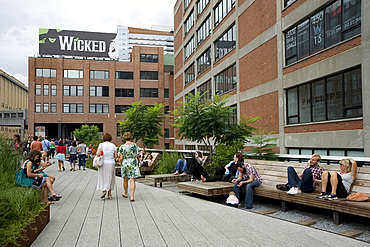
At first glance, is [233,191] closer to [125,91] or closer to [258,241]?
[258,241]

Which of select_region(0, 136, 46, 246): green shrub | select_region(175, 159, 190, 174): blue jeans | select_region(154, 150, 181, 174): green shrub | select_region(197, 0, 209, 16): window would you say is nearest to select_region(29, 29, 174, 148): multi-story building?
select_region(197, 0, 209, 16): window

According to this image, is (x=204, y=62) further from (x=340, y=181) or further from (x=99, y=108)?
(x=99, y=108)

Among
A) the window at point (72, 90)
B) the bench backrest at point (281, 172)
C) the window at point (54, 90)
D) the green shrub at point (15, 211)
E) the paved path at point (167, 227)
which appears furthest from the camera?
the window at point (72, 90)

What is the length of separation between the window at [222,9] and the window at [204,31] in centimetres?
214

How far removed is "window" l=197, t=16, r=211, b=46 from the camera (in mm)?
33656

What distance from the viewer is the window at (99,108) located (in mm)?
60531

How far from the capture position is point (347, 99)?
14.5 meters

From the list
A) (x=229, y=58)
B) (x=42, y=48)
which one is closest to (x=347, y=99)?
(x=229, y=58)

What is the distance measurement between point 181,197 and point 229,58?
2021 centimetres

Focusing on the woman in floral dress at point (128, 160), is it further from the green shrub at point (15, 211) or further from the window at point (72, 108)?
the window at point (72, 108)

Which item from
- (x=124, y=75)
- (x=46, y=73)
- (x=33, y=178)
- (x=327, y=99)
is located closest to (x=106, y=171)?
(x=33, y=178)

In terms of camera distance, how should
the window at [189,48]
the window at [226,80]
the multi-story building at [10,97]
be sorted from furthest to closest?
1. the multi-story building at [10,97]
2. the window at [189,48]
3. the window at [226,80]

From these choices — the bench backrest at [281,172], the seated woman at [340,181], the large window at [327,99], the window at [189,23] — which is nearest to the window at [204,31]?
the window at [189,23]

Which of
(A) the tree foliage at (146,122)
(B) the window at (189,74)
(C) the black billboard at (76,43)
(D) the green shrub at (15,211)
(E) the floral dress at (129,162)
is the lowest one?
(D) the green shrub at (15,211)
